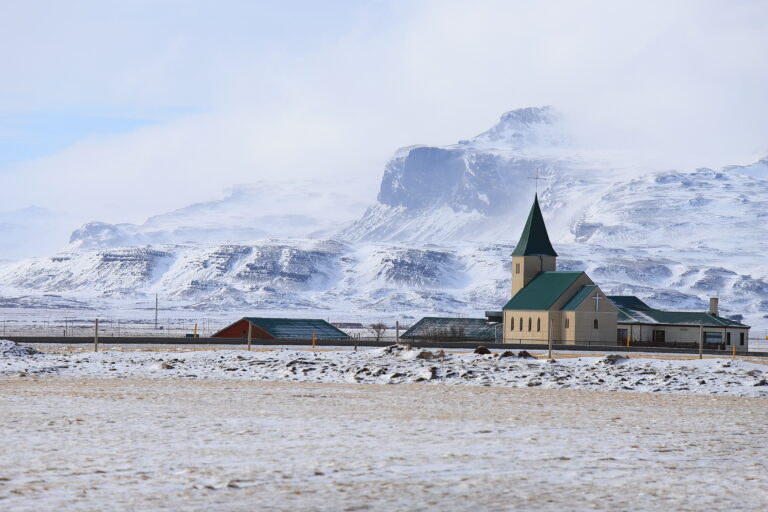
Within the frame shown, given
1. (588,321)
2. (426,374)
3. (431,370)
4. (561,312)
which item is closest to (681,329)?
(588,321)

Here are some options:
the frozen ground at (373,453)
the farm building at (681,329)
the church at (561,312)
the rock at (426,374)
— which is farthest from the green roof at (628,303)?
the frozen ground at (373,453)

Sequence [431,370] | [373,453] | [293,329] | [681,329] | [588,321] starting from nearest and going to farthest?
[373,453] < [431,370] < [293,329] < [588,321] < [681,329]

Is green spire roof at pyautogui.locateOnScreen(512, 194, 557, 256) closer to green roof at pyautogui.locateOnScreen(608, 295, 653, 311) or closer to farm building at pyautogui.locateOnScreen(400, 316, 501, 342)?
farm building at pyautogui.locateOnScreen(400, 316, 501, 342)

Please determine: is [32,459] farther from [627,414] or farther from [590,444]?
[627,414]

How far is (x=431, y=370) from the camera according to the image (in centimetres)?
3362

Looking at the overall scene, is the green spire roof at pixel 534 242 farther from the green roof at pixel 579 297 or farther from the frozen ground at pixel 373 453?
the frozen ground at pixel 373 453

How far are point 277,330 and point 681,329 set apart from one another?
36509 mm

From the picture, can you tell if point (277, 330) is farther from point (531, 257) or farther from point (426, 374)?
point (426, 374)

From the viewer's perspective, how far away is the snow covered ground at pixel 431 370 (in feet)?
104

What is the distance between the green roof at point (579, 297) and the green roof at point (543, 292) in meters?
1.02

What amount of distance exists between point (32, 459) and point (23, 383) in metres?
16.0

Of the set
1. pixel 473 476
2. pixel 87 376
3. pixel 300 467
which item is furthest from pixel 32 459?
pixel 87 376

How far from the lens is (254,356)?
133ft

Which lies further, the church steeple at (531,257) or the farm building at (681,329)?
the church steeple at (531,257)
